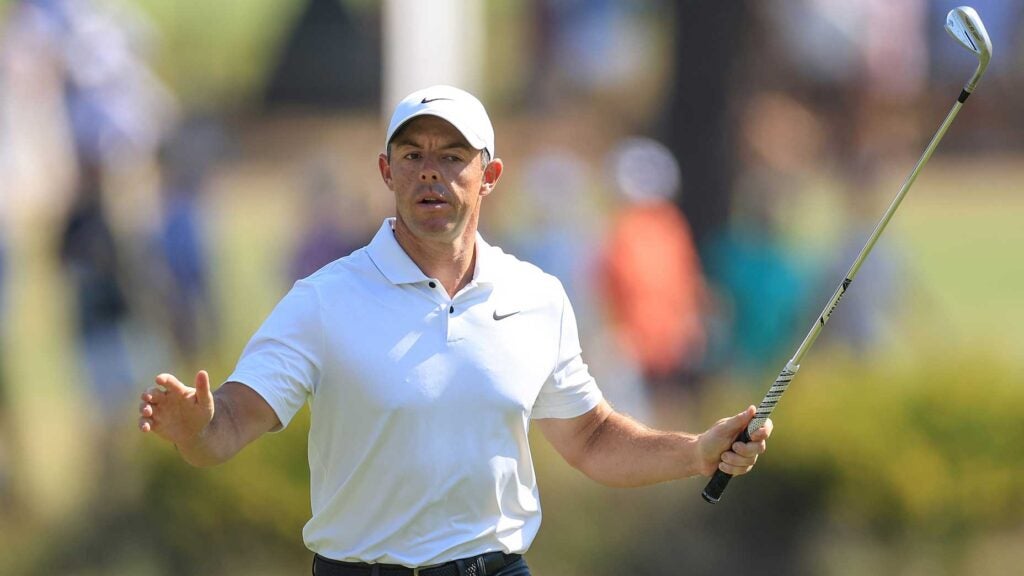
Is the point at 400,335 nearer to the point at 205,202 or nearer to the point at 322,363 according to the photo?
the point at 322,363

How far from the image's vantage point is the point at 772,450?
9523mm

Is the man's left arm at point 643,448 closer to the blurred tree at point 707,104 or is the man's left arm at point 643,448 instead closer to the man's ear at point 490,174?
the man's ear at point 490,174

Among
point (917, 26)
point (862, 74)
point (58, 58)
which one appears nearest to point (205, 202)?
point (58, 58)

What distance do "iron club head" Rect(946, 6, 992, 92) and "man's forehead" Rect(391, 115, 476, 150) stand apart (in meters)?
1.47

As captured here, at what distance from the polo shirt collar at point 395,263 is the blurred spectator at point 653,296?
25.9ft

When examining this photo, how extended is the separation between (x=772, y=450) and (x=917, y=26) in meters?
17.1

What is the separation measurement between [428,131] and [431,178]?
0.14 metres

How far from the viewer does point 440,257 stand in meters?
5.41

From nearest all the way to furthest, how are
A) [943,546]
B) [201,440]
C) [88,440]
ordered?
1. [201,440]
2. [943,546]
3. [88,440]

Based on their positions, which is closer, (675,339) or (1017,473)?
(1017,473)

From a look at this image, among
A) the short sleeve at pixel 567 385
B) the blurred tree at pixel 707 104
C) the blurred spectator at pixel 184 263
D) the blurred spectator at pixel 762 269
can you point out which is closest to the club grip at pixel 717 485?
the short sleeve at pixel 567 385

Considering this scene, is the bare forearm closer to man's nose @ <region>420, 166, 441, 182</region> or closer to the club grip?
the club grip

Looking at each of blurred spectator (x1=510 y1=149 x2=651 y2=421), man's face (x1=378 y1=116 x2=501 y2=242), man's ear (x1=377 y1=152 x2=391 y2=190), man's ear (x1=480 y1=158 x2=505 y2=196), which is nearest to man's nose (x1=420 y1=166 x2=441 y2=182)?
man's face (x1=378 y1=116 x2=501 y2=242)

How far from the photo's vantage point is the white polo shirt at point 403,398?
5.14 metres
